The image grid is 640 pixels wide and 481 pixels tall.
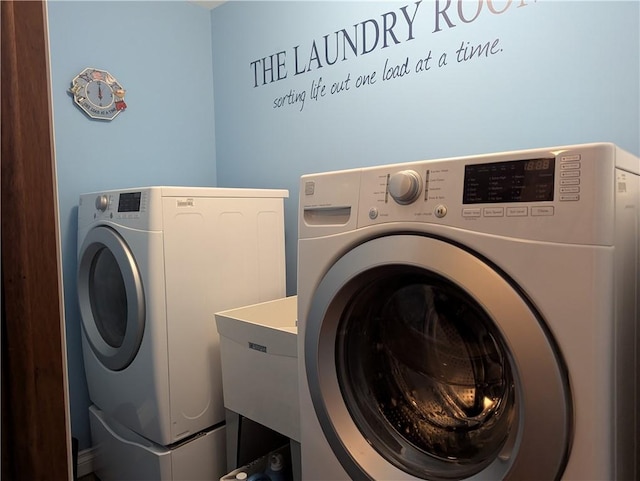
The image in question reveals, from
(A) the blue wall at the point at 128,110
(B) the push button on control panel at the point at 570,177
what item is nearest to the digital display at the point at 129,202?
(A) the blue wall at the point at 128,110

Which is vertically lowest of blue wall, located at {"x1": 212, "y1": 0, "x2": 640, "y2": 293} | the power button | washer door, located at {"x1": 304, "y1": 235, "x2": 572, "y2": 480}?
washer door, located at {"x1": 304, "y1": 235, "x2": 572, "y2": 480}

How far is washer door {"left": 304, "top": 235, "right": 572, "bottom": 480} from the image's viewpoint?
2.45 feet

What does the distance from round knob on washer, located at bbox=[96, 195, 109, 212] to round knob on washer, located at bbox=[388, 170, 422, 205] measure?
46.7 inches

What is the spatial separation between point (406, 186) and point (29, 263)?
605mm

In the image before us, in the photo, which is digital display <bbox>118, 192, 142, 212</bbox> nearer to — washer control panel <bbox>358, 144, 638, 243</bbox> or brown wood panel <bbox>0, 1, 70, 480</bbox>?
washer control panel <bbox>358, 144, 638, 243</bbox>

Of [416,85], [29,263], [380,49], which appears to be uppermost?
[380,49]

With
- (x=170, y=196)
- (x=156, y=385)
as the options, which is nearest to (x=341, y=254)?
(x=170, y=196)

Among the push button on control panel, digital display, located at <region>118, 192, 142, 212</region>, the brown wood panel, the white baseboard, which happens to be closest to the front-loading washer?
the push button on control panel

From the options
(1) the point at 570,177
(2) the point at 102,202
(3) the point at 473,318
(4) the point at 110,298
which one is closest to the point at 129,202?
(2) the point at 102,202

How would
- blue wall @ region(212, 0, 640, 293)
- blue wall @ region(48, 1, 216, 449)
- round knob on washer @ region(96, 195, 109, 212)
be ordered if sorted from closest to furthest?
1. blue wall @ region(212, 0, 640, 293)
2. round knob on washer @ region(96, 195, 109, 212)
3. blue wall @ region(48, 1, 216, 449)

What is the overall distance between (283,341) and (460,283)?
0.64 metres

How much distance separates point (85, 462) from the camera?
1.99 meters

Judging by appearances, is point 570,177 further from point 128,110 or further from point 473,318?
point 128,110

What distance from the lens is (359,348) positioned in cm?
107
